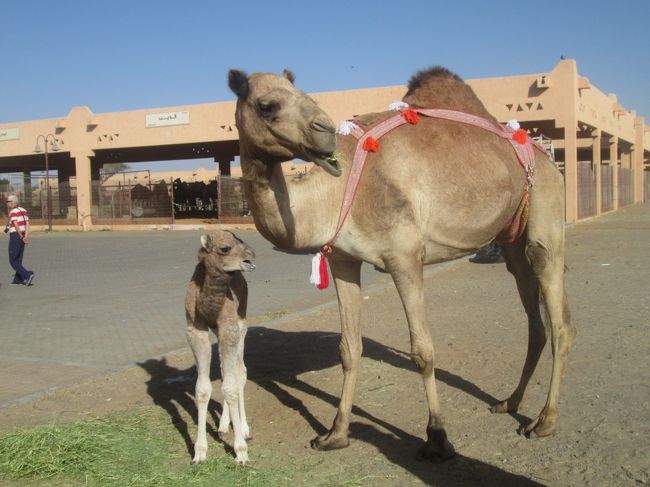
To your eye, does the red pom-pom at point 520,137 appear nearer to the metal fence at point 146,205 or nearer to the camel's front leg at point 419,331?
the camel's front leg at point 419,331

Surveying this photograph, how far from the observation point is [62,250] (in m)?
26.1

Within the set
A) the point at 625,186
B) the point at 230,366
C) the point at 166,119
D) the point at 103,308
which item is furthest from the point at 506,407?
the point at 625,186

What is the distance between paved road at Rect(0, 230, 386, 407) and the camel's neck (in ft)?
11.9

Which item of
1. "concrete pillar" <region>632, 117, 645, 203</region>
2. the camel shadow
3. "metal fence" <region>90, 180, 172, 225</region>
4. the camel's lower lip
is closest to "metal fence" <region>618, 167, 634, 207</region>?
"concrete pillar" <region>632, 117, 645, 203</region>

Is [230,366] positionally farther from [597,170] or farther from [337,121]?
[597,170]

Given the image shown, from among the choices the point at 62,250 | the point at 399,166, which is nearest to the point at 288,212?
the point at 399,166

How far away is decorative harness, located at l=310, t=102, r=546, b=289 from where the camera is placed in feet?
15.8

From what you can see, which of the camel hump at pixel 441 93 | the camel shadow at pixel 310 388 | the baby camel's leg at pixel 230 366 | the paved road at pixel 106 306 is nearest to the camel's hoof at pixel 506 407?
the camel shadow at pixel 310 388

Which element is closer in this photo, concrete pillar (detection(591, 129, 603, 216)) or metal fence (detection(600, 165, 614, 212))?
concrete pillar (detection(591, 129, 603, 216))

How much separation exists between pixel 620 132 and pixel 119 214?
29987 millimetres

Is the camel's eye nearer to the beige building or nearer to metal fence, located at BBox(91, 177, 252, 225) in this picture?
the beige building

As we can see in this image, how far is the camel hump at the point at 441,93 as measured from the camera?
5.74m

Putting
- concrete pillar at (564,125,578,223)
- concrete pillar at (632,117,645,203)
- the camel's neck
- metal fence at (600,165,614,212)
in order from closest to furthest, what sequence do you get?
the camel's neck < concrete pillar at (564,125,578,223) < metal fence at (600,165,614,212) < concrete pillar at (632,117,645,203)

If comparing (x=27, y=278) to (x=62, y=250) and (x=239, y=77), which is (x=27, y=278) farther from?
(x=239, y=77)
